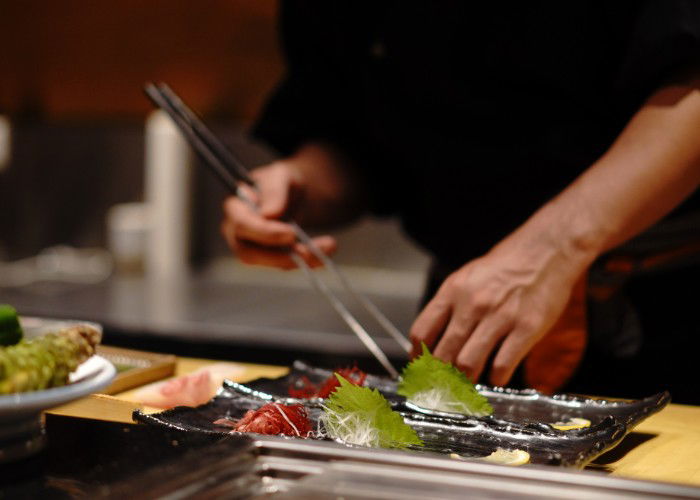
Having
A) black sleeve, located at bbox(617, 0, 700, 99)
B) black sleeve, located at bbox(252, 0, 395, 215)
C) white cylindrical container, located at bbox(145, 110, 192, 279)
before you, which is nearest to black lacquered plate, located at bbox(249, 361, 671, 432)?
black sleeve, located at bbox(617, 0, 700, 99)

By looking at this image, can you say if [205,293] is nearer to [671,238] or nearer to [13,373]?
[671,238]

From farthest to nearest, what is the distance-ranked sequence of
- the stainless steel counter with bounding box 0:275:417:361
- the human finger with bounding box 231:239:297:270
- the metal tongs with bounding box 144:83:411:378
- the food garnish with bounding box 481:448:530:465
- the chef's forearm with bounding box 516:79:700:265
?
the stainless steel counter with bounding box 0:275:417:361
the human finger with bounding box 231:239:297:270
the metal tongs with bounding box 144:83:411:378
the chef's forearm with bounding box 516:79:700:265
the food garnish with bounding box 481:448:530:465

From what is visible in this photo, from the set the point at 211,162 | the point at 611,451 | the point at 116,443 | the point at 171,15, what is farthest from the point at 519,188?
the point at 171,15

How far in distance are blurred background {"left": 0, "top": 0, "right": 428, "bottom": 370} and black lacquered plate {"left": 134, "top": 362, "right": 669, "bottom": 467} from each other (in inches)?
54.1

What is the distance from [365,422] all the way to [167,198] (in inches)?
123

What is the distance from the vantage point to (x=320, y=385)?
4.71 feet

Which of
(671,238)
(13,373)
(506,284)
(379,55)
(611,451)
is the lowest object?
(611,451)

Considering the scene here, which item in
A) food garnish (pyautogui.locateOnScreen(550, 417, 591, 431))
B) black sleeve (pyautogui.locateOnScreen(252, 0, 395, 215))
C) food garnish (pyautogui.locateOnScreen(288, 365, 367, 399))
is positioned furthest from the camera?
black sleeve (pyautogui.locateOnScreen(252, 0, 395, 215))

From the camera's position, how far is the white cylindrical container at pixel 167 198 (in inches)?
158

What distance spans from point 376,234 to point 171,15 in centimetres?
119

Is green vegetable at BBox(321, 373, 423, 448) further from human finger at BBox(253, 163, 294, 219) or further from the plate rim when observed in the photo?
human finger at BBox(253, 163, 294, 219)

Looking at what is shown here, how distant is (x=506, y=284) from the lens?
1369 mm

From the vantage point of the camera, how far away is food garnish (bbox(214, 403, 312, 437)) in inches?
Answer: 41.4

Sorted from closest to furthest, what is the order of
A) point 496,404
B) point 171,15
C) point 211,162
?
point 496,404
point 211,162
point 171,15
